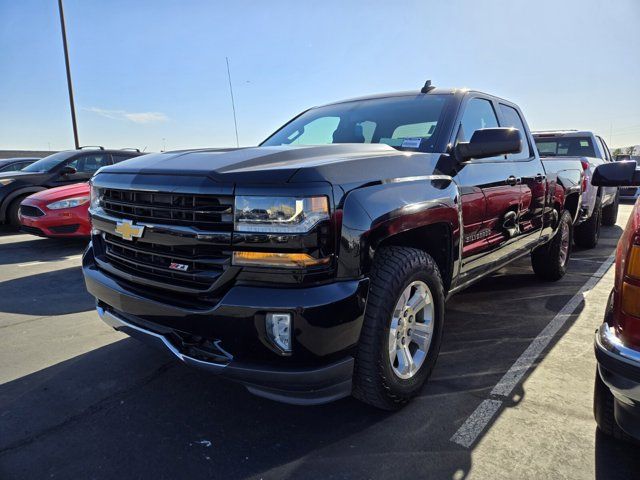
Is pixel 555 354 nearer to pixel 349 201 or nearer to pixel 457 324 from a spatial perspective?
pixel 457 324

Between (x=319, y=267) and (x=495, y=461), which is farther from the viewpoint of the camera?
(x=495, y=461)

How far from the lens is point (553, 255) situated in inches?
197

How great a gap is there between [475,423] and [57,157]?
9149 millimetres

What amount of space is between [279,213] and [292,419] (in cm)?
121

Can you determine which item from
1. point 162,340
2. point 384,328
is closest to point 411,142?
point 384,328

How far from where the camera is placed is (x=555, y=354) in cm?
325

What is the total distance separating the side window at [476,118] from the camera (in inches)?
127

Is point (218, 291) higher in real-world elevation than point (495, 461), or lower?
higher

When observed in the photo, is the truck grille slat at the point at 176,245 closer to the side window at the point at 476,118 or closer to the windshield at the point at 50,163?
the side window at the point at 476,118

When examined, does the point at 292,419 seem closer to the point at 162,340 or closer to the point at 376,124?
the point at 162,340

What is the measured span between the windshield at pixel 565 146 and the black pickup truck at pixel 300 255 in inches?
258

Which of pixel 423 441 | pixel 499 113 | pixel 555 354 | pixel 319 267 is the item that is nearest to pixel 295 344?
pixel 319 267

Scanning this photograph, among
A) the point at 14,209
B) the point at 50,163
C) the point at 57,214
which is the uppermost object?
the point at 50,163

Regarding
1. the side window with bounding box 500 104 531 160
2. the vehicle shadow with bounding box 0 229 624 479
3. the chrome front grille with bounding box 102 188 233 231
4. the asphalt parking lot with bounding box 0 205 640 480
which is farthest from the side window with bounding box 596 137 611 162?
the chrome front grille with bounding box 102 188 233 231
